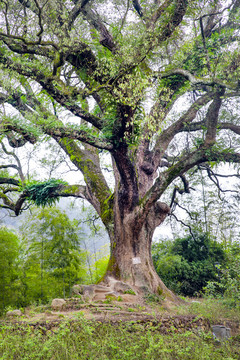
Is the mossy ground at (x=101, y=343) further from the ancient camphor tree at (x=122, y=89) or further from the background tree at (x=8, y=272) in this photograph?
the background tree at (x=8, y=272)

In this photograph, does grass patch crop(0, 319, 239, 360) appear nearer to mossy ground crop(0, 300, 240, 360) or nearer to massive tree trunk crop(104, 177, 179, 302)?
mossy ground crop(0, 300, 240, 360)

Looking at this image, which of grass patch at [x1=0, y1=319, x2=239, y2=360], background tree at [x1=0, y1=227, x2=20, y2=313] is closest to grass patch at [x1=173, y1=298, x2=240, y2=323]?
grass patch at [x1=0, y1=319, x2=239, y2=360]

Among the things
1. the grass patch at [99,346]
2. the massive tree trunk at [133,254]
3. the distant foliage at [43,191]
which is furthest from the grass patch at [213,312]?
the distant foliage at [43,191]

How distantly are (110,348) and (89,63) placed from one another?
6.08m

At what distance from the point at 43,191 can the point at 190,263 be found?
6.44 metres

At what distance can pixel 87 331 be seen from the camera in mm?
3158

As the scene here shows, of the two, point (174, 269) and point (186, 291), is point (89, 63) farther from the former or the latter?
point (186, 291)

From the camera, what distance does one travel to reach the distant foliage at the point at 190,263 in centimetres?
1005

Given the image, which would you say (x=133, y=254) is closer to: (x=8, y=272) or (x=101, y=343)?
(x=101, y=343)

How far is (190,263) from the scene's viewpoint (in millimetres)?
10500

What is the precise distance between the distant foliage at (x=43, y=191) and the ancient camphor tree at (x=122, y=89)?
42 mm

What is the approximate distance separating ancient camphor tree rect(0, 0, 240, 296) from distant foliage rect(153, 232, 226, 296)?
3.20 m

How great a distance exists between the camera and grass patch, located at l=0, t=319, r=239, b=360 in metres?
2.75

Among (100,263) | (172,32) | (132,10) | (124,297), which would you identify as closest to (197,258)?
(100,263)
